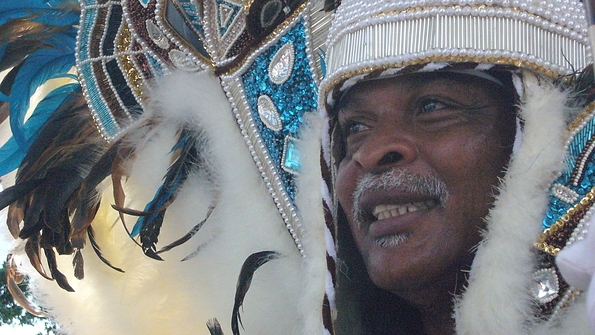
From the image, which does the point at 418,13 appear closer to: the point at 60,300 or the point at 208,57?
the point at 208,57

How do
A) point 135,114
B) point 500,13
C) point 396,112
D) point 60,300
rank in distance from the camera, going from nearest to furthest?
1. point 500,13
2. point 396,112
3. point 135,114
4. point 60,300


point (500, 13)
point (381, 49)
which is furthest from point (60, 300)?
point (500, 13)

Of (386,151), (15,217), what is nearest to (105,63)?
(15,217)

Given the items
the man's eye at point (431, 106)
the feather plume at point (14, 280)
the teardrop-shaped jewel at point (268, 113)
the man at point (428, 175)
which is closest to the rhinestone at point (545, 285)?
the man at point (428, 175)

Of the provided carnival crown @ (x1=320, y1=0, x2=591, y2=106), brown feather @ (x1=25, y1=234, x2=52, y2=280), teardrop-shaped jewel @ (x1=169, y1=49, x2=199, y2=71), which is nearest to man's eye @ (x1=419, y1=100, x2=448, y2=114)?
carnival crown @ (x1=320, y1=0, x2=591, y2=106)

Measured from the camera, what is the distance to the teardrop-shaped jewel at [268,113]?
240 cm

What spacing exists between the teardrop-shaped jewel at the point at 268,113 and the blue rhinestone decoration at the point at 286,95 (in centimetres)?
1

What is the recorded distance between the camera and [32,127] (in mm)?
2719

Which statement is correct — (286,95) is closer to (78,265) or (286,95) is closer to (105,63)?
(105,63)

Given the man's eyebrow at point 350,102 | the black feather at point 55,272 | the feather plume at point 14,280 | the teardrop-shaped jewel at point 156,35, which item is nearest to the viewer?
the man's eyebrow at point 350,102

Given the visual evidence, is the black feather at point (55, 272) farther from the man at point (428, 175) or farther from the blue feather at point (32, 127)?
the man at point (428, 175)

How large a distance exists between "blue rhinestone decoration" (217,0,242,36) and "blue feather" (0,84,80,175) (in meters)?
0.59

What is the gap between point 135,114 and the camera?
8.60ft

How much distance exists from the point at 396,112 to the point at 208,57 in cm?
87
